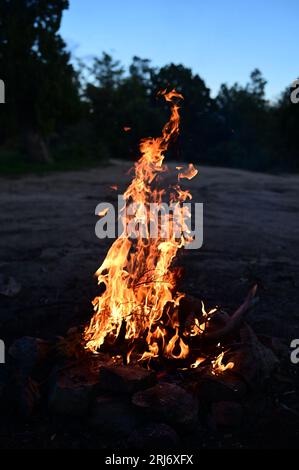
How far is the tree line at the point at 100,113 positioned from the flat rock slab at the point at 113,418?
1.80 m

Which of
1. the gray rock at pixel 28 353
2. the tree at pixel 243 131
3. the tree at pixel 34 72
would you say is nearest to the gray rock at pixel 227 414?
the gray rock at pixel 28 353

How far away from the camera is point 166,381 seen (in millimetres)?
3543

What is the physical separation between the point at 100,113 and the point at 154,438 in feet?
114

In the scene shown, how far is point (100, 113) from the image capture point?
3634 centimetres

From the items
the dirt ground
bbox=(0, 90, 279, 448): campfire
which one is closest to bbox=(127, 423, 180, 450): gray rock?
bbox=(0, 90, 279, 448): campfire

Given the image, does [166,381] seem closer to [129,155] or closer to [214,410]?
[214,410]

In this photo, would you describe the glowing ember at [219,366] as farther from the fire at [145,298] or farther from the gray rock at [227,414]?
the gray rock at [227,414]

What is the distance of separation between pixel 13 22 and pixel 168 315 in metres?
19.3

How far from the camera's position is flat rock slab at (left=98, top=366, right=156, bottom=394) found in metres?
3.29

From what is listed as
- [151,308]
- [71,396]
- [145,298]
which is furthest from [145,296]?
[71,396]

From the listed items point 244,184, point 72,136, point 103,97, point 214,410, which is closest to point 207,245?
point 214,410

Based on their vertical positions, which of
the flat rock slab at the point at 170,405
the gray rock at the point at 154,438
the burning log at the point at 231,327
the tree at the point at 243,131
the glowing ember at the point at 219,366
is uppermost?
the tree at the point at 243,131

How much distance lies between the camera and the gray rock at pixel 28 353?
12.2ft

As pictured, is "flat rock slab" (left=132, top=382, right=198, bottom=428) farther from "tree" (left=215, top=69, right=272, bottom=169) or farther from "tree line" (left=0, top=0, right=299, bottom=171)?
"tree" (left=215, top=69, right=272, bottom=169)
